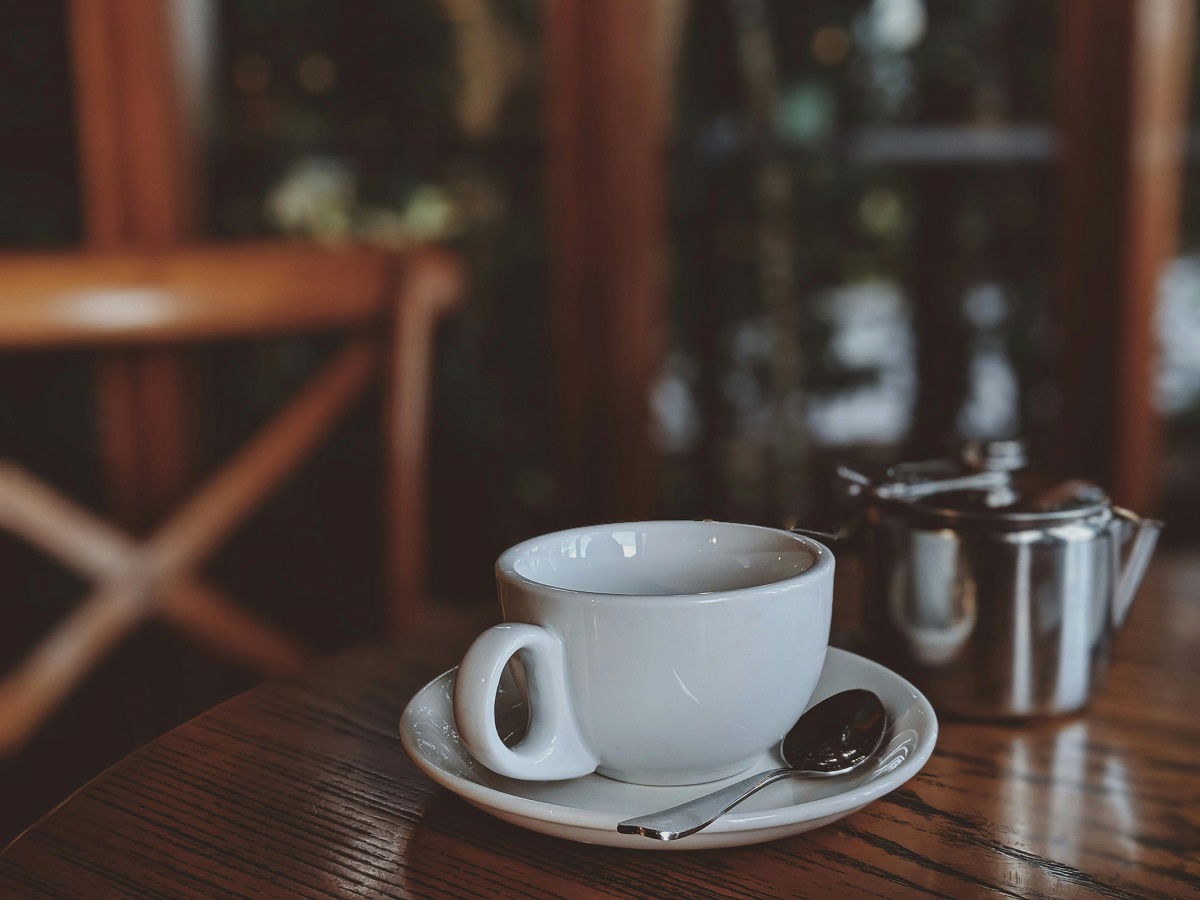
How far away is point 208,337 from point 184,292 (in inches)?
3.3

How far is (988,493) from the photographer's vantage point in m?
0.51

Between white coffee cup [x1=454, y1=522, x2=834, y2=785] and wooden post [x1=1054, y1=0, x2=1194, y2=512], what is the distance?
1.54 meters

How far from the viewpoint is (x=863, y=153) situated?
1.85 meters

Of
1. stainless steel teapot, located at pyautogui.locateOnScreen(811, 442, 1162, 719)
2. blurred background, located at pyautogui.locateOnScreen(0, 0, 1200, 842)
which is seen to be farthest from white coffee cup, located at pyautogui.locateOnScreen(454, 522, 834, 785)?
blurred background, located at pyautogui.locateOnScreen(0, 0, 1200, 842)

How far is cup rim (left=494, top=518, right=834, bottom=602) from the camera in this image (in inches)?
13.9

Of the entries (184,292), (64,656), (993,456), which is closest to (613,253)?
(184,292)

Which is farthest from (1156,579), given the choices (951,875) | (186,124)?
(186,124)

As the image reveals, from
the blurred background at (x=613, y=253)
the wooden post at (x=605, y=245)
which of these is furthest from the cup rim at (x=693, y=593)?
the wooden post at (x=605, y=245)

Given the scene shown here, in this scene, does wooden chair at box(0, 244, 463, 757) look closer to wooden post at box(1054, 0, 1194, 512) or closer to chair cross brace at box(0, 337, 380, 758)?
chair cross brace at box(0, 337, 380, 758)

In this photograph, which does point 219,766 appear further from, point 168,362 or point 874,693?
point 168,362

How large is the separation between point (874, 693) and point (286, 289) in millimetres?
889

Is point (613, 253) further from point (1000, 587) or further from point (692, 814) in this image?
point (692, 814)

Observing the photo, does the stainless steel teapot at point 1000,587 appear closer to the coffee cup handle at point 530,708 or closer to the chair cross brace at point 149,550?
the coffee cup handle at point 530,708

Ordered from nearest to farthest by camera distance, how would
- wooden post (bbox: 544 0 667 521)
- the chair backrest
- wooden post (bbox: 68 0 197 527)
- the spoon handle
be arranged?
the spoon handle → the chair backrest → wooden post (bbox: 68 0 197 527) → wooden post (bbox: 544 0 667 521)
